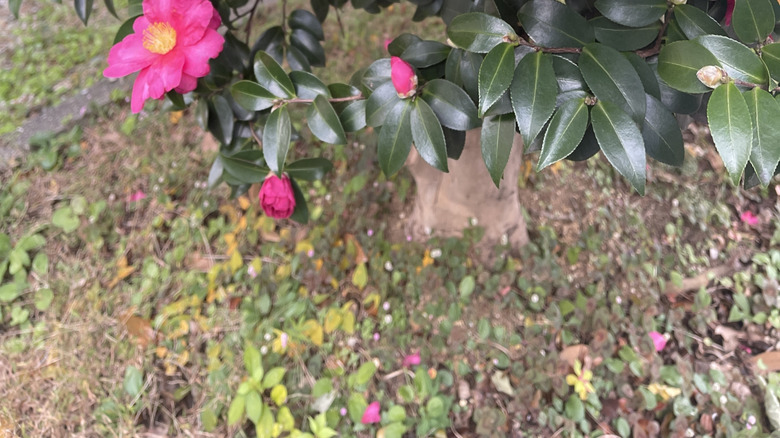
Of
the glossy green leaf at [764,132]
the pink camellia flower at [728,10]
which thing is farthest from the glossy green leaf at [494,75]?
the pink camellia flower at [728,10]

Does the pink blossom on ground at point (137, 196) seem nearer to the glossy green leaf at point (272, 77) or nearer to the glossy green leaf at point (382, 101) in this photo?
the glossy green leaf at point (272, 77)

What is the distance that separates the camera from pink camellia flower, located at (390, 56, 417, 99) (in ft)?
2.12

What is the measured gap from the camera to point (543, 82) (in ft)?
1.78

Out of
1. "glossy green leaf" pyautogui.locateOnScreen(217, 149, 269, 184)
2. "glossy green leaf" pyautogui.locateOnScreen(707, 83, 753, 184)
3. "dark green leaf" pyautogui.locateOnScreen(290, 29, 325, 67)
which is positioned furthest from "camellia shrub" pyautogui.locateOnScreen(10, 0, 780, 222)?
"dark green leaf" pyautogui.locateOnScreen(290, 29, 325, 67)

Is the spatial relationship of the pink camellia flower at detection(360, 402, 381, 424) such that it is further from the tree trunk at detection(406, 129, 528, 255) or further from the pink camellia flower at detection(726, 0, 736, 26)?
the pink camellia flower at detection(726, 0, 736, 26)

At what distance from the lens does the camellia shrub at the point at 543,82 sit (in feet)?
1.63

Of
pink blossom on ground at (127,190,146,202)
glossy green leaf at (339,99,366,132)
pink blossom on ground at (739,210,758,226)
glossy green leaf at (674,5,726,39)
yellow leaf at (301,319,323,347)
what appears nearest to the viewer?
glossy green leaf at (674,5,726,39)

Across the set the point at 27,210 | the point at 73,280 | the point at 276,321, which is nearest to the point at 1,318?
the point at 73,280

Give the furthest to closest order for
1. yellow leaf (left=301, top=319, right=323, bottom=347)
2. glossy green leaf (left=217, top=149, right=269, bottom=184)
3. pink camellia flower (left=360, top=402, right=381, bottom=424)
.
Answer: yellow leaf (left=301, top=319, right=323, bottom=347) < pink camellia flower (left=360, top=402, right=381, bottom=424) < glossy green leaf (left=217, top=149, right=269, bottom=184)

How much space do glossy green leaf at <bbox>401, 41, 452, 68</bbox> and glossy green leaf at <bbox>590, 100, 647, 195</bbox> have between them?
27 cm

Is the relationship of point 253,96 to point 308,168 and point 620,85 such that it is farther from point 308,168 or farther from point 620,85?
point 620,85

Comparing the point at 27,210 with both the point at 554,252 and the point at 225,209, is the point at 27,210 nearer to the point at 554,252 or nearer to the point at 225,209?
the point at 225,209

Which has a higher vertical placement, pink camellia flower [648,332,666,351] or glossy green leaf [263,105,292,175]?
glossy green leaf [263,105,292,175]

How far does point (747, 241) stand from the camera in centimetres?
158
